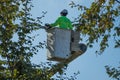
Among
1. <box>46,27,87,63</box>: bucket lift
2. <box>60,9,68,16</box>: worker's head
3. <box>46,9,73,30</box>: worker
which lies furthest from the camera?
<box>60,9,68,16</box>: worker's head

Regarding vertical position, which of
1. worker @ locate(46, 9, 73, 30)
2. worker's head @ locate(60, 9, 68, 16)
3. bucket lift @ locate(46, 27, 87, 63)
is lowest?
bucket lift @ locate(46, 27, 87, 63)

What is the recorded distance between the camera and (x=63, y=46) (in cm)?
525

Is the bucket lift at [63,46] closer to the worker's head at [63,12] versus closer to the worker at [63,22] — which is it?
the worker at [63,22]

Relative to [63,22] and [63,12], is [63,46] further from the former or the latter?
[63,12]

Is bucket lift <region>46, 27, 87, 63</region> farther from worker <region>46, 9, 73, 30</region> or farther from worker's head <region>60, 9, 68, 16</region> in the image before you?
worker's head <region>60, 9, 68, 16</region>

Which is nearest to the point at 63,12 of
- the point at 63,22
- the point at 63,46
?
the point at 63,22

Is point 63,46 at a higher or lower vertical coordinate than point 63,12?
lower

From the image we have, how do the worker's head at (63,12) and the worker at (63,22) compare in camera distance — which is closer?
the worker at (63,22)

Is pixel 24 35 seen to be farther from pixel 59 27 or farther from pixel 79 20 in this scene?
pixel 59 27

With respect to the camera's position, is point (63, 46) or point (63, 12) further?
point (63, 12)

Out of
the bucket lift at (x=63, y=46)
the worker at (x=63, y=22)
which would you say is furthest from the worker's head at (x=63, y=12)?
the bucket lift at (x=63, y=46)

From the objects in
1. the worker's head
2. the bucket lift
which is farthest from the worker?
the bucket lift

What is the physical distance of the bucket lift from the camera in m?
5.18

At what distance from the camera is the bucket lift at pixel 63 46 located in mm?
5180
